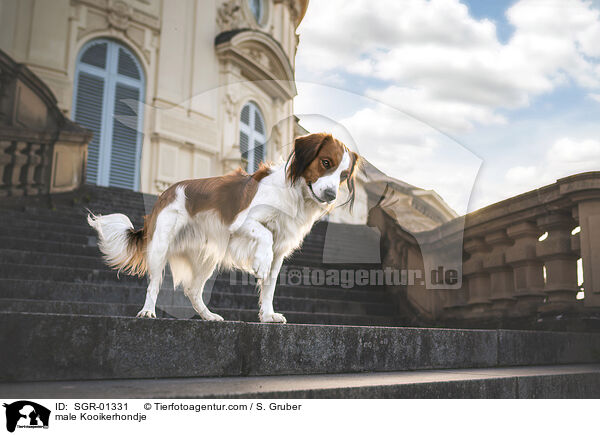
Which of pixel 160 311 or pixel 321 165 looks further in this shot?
pixel 160 311

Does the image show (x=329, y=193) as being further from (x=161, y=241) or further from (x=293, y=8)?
(x=293, y=8)

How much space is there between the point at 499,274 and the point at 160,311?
9.22 ft

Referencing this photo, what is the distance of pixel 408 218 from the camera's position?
13.4ft

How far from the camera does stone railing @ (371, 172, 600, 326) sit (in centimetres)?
360

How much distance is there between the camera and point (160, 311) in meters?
3.67

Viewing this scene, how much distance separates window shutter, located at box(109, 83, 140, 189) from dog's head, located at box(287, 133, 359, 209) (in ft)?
30.4

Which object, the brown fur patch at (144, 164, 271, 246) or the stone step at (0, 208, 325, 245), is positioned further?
the stone step at (0, 208, 325, 245)

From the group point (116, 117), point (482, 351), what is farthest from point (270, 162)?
point (116, 117)

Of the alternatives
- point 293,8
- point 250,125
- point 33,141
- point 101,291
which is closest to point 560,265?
point 101,291

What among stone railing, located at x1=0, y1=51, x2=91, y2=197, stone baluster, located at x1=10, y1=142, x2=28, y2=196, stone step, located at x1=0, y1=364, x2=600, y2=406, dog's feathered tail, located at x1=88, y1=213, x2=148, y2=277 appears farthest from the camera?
stone railing, located at x1=0, y1=51, x2=91, y2=197

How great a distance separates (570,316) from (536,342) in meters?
0.50
